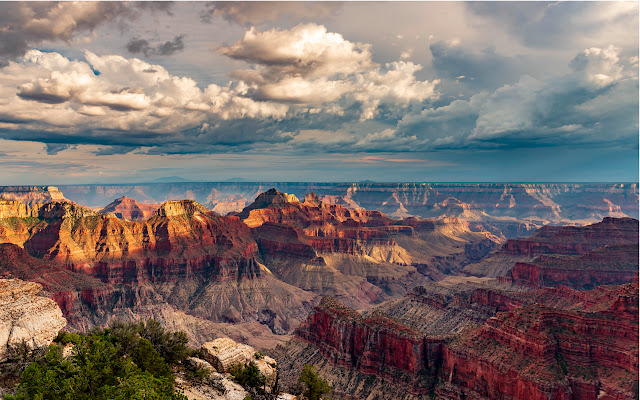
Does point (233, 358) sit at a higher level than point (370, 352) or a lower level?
higher

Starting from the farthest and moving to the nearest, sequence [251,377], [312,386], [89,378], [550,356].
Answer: [550,356]
[312,386]
[251,377]
[89,378]

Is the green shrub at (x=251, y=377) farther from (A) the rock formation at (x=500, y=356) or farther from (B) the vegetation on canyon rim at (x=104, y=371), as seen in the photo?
(A) the rock formation at (x=500, y=356)

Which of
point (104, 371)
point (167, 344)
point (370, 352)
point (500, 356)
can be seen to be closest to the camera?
point (104, 371)

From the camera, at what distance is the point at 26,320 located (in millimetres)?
45031

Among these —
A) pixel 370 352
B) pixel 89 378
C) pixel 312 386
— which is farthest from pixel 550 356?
pixel 89 378

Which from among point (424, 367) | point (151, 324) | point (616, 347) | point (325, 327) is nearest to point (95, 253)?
point (325, 327)

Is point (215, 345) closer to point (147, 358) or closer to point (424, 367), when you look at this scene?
point (147, 358)

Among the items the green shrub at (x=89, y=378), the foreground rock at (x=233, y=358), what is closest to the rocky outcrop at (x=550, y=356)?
the foreground rock at (x=233, y=358)

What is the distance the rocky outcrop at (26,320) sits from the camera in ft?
139

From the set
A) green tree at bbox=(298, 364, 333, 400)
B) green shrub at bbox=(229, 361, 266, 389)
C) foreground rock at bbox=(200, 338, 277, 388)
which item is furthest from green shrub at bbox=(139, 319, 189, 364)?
green tree at bbox=(298, 364, 333, 400)

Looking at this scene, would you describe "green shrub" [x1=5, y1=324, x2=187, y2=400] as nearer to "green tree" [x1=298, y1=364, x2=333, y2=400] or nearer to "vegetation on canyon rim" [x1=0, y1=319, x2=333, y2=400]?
"vegetation on canyon rim" [x1=0, y1=319, x2=333, y2=400]

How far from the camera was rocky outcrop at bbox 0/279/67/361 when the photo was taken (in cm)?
4228

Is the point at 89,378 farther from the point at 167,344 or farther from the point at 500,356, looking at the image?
the point at 500,356

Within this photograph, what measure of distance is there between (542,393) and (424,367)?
23.0m
